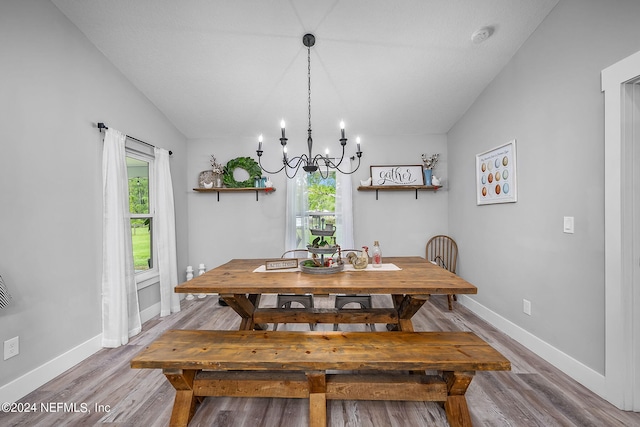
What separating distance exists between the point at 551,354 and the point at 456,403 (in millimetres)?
1296

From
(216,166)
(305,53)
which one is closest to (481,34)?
(305,53)

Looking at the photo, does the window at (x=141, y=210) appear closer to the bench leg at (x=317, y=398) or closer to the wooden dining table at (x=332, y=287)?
the wooden dining table at (x=332, y=287)

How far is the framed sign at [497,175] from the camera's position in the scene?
8.66 feet

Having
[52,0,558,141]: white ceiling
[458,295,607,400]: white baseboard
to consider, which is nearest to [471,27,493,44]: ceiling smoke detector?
[52,0,558,141]: white ceiling

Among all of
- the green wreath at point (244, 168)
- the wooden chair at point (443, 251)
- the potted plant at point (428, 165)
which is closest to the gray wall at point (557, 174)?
the wooden chair at point (443, 251)

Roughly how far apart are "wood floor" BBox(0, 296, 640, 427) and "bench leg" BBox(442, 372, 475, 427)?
13 centimetres

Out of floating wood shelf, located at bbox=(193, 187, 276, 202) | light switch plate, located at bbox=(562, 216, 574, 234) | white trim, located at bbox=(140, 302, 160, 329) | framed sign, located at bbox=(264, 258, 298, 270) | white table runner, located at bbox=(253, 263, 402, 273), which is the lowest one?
white trim, located at bbox=(140, 302, 160, 329)

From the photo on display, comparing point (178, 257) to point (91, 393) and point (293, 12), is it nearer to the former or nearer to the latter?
point (91, 393)

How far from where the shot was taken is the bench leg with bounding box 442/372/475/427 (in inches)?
56.7

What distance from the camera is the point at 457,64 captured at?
273 centimetres

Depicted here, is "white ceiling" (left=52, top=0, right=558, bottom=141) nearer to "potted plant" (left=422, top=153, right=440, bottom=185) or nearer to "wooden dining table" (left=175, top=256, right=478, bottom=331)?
"potted plant" (left=422, top=153, right=440, bottom=185)

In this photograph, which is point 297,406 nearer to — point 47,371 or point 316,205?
point 47,371

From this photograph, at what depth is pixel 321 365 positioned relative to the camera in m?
1.39

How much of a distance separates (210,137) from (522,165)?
402cm
